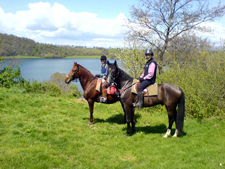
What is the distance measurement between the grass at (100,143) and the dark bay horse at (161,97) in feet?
2.54

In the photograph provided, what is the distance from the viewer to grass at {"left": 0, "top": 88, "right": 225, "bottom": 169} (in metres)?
4.68

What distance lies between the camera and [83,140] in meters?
6.27

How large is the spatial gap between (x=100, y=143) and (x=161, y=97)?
2683 millimetres

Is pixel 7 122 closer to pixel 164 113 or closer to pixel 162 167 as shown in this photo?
pixel 162 167

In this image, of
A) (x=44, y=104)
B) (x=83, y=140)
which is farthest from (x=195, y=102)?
(x=44, y=104)

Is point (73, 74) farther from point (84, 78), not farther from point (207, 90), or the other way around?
point (207, 90)

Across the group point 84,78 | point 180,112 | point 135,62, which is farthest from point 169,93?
point 135,62

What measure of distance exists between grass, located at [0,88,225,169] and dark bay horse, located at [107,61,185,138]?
77 cm

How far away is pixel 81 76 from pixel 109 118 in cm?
268

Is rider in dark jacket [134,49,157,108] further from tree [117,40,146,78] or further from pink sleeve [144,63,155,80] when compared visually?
tree [117,40,146,78]

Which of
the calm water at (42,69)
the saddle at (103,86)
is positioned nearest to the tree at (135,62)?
the saddle at (103,86)

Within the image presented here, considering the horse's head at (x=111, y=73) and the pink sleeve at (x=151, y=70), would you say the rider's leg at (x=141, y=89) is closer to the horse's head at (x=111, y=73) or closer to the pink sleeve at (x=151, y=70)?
the pink sleeve at (x=151, y=70)

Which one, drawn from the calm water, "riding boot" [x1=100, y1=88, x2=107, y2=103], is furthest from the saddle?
the calm water

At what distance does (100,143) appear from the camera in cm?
614
